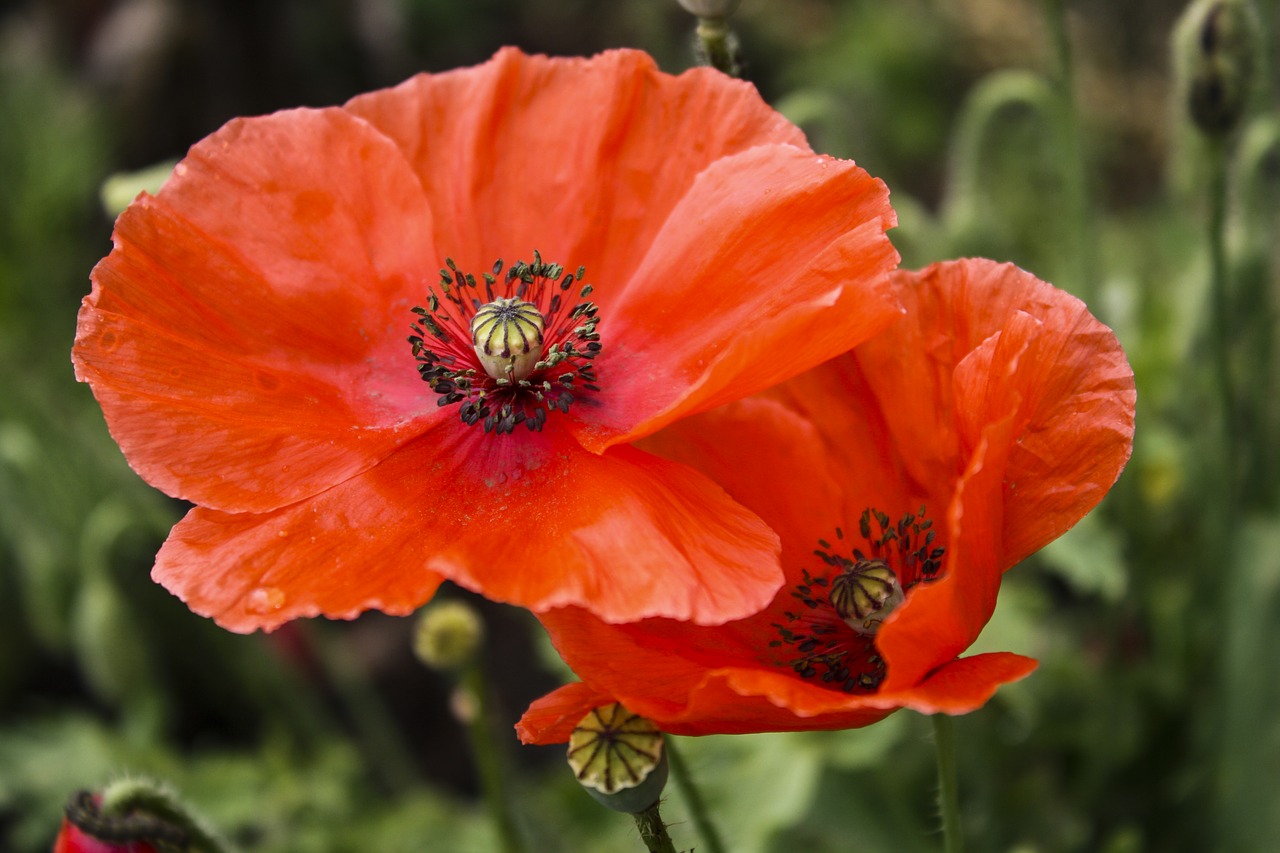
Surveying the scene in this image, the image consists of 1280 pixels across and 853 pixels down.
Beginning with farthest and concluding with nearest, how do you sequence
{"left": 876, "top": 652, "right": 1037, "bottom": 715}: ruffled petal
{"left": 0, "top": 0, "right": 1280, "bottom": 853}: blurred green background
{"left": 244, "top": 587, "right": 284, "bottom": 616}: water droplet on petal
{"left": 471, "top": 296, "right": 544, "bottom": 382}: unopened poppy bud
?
{"left": 0, "top": 0, "right": 1280, "bottom": 853}: blurred green background < {"left": 471, "top": 296, "right": 544, "bottom": 382}: unopened poppy bud < {"left": 244, "top": 587, "right": 284, "bottom": 616}: water droplet on petal < {"left": 876, "top": 652, "right": 1037, "bottom": 715}: ruffled petal

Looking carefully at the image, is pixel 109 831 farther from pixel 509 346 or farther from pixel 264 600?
pixel 509 346

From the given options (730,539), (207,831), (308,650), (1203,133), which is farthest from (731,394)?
(308,650)

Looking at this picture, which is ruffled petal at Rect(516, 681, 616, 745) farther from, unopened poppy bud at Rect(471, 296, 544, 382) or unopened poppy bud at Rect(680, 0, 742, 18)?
unopened poppy bud at Rect(680, 0, 742, 18)

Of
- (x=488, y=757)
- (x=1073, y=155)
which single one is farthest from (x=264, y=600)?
(x=1073, y=155)

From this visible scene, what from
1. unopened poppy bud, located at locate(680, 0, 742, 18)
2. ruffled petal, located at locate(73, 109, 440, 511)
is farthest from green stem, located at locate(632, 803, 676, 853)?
unopened poppy bud, located at locate(680, 0, 742, 18)

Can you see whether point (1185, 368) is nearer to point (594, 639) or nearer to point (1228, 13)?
point (1228, 13)

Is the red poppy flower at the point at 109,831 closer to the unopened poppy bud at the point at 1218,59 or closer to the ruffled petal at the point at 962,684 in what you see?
the ruffled petal at the point at 962,684

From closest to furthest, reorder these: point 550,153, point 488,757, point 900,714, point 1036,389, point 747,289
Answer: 1. point 1036,389
2. point 747,289
3. point 550,153
4. point 488,757
5. point 900,714
